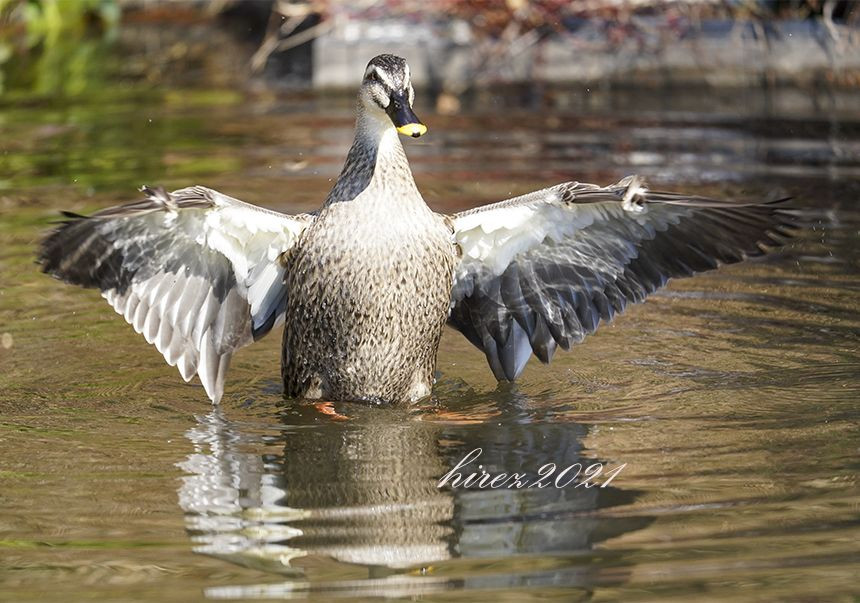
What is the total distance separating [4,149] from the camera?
36.8ft

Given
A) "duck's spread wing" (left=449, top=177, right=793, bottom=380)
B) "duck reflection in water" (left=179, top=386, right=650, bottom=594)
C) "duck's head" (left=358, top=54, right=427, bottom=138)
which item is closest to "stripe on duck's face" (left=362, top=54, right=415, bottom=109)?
"duck's head" (left=358, top=54, right=427, bottom=138)

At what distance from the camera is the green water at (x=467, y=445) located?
180 inches

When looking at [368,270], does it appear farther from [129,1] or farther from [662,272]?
[129,1]

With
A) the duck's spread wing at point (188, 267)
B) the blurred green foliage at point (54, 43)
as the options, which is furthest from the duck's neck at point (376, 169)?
the blurred green foliage at point (54, 43)

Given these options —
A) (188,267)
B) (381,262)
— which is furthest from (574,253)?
(188,267)

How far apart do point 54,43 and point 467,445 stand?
11.4m

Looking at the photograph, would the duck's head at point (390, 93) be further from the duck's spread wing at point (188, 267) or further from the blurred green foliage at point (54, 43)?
the blurred green foliage at point (54, 43)

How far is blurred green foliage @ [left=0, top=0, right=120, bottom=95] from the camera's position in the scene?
13805 millimetres

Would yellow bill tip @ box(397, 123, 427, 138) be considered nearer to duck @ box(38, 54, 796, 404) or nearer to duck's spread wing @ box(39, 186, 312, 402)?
duck @ box(38, 54, 796, 404)

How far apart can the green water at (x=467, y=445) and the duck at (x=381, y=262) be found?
0.25 m

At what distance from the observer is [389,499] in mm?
5293

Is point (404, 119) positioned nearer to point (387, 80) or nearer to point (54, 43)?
point (387, 80)

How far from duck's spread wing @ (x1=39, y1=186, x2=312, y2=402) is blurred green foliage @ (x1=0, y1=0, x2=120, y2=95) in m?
7.14

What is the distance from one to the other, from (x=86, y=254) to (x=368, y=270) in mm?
1229
